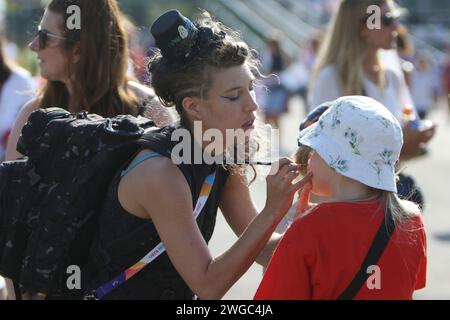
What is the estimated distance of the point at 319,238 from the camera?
2.77 m

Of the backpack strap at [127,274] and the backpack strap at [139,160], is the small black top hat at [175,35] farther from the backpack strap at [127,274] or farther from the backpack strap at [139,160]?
the backpack strap at [127,274]

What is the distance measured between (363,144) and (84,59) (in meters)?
1.54

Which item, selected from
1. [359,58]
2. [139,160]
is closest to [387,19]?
[359,58]

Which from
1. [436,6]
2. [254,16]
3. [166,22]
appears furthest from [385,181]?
[436,6]

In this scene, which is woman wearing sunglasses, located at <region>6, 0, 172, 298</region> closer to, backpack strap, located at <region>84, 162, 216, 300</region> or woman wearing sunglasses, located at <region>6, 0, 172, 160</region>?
woman wearing sunglasses, located at <region>6, 0, 172, 160</region>

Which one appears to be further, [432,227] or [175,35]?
[432,227]

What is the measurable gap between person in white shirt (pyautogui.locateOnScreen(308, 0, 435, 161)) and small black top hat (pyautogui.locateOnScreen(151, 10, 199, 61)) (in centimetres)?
222

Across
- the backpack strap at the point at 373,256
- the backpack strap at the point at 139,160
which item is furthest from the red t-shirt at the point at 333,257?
the backpack strap at the point at 139,160

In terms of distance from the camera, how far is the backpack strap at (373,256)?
279 centimetres

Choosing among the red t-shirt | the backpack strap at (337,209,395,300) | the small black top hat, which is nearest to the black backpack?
the small black top hat

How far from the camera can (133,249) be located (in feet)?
9.95

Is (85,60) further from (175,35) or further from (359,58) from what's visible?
(359,58)
